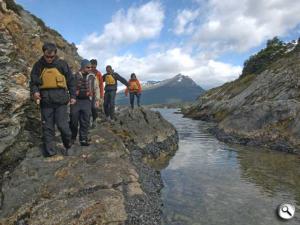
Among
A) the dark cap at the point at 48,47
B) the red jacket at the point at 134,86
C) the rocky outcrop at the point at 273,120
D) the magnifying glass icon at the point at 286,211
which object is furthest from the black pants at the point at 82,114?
the rocky outcrop at the point at 273,120

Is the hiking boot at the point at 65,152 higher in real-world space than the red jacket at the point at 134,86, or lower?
→ lower

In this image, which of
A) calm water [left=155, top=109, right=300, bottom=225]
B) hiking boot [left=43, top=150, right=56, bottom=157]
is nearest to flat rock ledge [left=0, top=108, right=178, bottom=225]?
hiking boot [left=43, top=150, right=56, bottom=157]

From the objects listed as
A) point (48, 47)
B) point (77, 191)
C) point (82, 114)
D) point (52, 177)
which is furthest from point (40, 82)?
point (77, 191)

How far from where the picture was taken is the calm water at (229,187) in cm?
1380

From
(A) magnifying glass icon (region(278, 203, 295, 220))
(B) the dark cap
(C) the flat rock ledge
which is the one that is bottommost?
(A) magnifying glass icon (region(278, 203, 295, 220))

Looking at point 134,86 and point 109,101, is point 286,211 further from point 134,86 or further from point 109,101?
point 134,86

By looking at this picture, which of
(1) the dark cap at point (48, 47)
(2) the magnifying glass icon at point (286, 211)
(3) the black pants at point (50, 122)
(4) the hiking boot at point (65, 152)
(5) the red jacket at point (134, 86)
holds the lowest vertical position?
(2) the magnifying glass icon at point (286, 211)

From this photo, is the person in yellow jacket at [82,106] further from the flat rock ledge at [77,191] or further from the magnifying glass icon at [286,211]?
the magnifying glass icon at [286,211]

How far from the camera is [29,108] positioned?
15.7 meters

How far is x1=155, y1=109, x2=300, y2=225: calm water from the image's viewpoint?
1380cm

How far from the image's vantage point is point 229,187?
17.7 m

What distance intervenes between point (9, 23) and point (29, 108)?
4.58 m

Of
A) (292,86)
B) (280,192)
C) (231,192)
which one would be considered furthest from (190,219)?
(292,86)

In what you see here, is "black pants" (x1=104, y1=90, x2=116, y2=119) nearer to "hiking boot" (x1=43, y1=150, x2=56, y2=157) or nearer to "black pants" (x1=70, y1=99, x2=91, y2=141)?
"black pants" (x1=70, y1=99, x2=91, y2=141)
